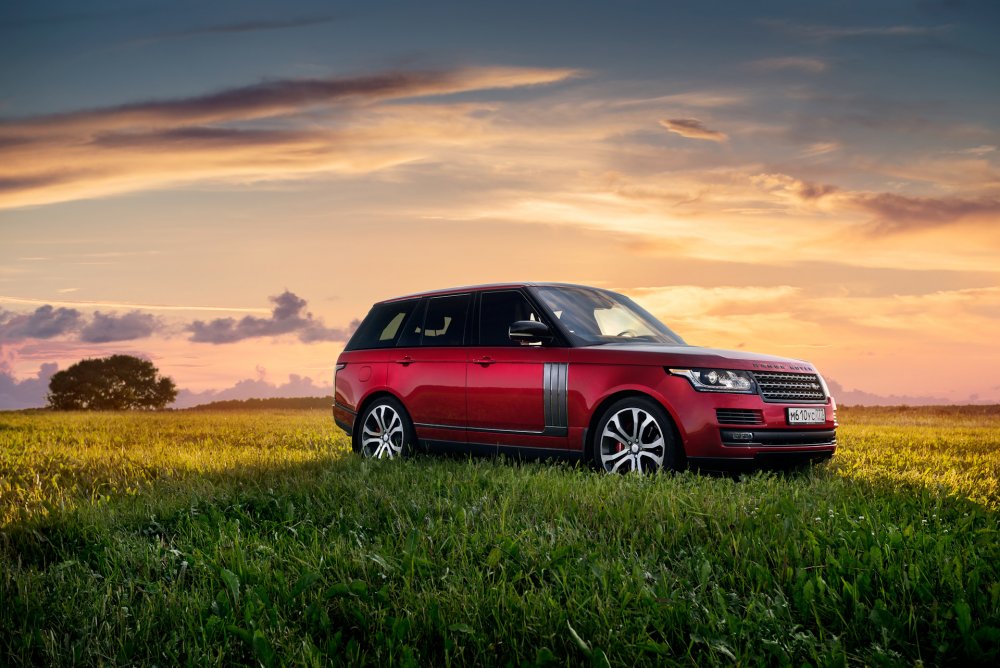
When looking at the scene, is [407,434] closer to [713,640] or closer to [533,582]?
[533,582]

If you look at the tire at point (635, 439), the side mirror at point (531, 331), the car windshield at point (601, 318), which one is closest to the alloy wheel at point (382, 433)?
the side mirror at point (531, 331)

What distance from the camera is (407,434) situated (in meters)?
10.1

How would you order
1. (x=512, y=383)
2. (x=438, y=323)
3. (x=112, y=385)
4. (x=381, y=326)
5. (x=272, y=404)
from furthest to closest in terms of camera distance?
(x=112, y=385) → (x=272, y=404) → (x=381, y=326) → (x=438, y=323) → (x=512, y=383)

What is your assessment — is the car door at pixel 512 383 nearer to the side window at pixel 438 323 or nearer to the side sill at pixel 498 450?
the side sill at pixel 498 450

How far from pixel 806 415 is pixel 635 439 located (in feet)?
5.78

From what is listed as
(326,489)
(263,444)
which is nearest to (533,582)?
(326,489)

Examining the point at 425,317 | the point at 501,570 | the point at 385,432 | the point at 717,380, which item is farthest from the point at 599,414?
the point at 501,570

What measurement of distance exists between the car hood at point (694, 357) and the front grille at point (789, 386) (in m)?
0.06

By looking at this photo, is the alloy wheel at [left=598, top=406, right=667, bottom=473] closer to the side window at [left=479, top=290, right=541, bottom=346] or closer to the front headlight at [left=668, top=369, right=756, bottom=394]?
the front headlight at [left=668, top=369, right=756, bottom=394]

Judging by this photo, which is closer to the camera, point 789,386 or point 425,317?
point 789,386

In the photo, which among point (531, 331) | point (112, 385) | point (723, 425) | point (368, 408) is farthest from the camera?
point (112, 385)

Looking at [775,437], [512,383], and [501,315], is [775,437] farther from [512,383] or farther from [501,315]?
[501,315]

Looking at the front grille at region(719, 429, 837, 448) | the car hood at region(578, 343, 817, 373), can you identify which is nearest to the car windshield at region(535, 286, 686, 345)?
the car hood at region(578, 343, 817, 373)

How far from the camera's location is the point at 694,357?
797cm
